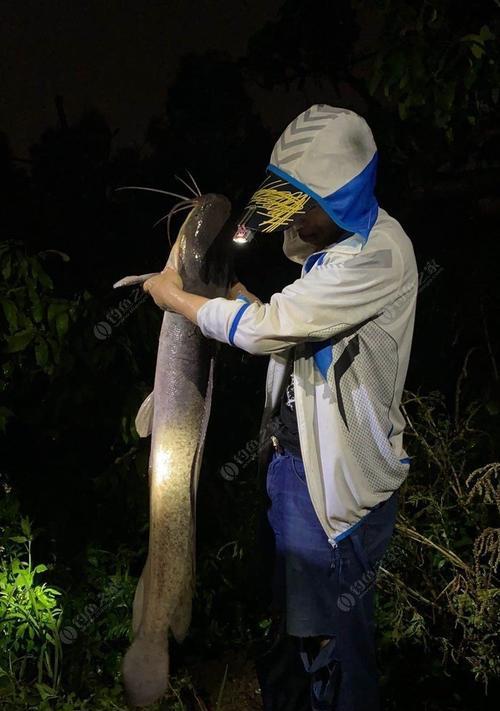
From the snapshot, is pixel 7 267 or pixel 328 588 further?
pixel 7 267

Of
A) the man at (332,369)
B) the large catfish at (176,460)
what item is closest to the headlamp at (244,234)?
the man at (332,369)

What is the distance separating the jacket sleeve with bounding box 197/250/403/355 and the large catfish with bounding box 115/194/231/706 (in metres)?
0.43

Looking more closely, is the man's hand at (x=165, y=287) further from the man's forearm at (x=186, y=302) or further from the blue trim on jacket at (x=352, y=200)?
the blue trim on jacket at (x=352, y=200)

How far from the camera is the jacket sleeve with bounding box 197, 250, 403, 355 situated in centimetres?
213

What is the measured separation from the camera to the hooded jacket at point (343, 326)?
7.05ft

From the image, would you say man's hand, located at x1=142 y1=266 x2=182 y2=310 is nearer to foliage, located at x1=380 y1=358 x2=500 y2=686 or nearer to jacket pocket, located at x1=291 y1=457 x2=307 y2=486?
jacket pocket, located at x1=291 y1=457 x2=307 y2=486

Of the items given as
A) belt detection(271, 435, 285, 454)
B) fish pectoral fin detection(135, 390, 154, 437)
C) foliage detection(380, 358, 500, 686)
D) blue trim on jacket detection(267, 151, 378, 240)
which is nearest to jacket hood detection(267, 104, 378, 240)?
blue trim on jacket detection(267, 151, 378, 240)

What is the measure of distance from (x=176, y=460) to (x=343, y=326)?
32.6 inches

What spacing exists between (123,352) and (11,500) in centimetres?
115

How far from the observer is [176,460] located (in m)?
2.54

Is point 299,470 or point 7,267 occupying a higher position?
point 7,267

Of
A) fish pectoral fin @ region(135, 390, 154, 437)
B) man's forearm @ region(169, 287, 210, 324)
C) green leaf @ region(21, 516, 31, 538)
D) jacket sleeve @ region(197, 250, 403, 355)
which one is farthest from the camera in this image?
green leaf @ region(21, 516, 31, 538)

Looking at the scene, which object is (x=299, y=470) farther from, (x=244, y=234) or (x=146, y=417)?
(x=244, y=234)

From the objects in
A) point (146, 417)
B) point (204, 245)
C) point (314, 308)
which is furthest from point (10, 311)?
point (314, 308)
